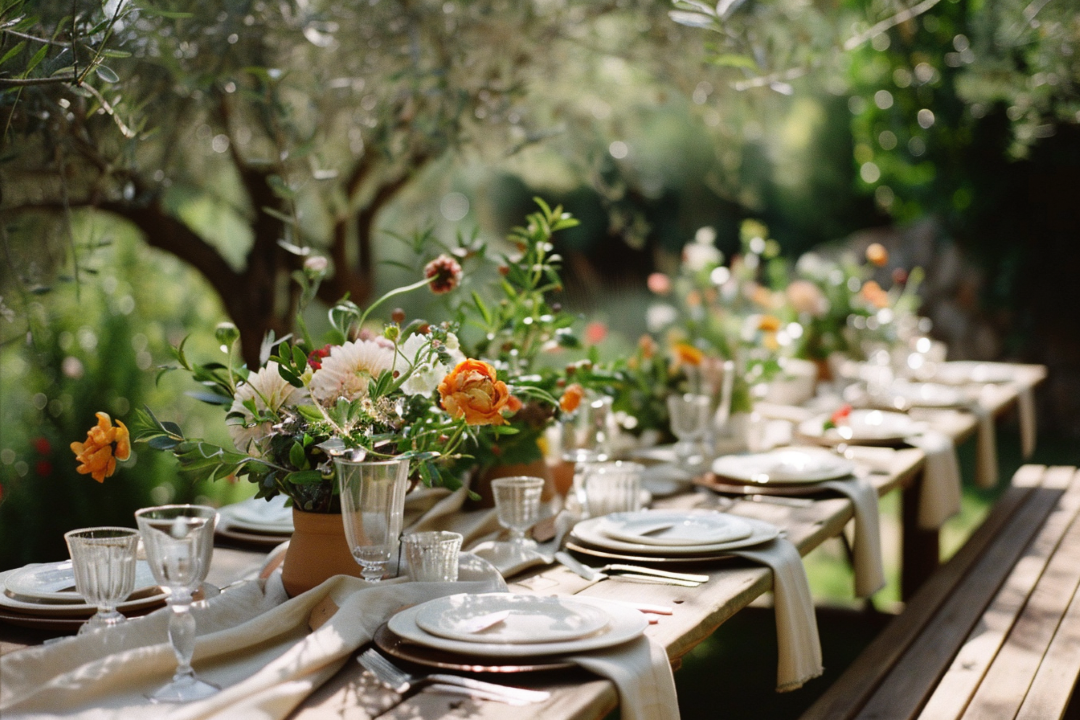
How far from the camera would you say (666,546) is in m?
1.84

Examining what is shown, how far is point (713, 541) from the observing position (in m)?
1.85

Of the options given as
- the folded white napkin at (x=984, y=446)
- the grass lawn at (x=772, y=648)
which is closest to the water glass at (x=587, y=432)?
the grass lawn at (x=772, y=648)

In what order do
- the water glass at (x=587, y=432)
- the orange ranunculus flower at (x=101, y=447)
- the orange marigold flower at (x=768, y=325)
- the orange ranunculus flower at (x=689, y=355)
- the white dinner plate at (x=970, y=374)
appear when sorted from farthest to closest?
the white dinner plate at (x=970, y=374) → the orange marigold flower at (x=768, y=325) → the orange ranunculus flower at (x=689, y=355) → the water glass at (x=587, y=432) → the orange ranunculus flower at (x=101, y=447)

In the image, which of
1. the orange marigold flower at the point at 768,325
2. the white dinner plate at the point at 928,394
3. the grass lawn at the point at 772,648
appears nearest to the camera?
the orange marigold flower at the point at 768,325

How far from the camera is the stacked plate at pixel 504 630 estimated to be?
1.29 meters

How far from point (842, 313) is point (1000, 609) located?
5.12 ft

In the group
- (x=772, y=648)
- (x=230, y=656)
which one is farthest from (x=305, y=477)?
(x=772, y=648)

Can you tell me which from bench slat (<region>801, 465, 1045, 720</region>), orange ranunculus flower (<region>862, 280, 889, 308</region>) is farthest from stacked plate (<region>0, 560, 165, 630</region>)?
orange ranunculus flower (<region>862, 280, 889, 308</region>)

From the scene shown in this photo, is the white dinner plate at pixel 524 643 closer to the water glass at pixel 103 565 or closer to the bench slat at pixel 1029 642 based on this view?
the water glass at pixel 103 565

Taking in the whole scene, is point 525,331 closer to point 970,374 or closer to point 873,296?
point 873,296

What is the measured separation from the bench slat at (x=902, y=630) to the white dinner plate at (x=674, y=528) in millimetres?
430

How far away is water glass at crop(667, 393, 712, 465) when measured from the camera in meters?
2.57

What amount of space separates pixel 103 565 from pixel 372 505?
366 millimetres

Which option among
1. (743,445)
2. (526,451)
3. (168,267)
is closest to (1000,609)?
(743,445)
